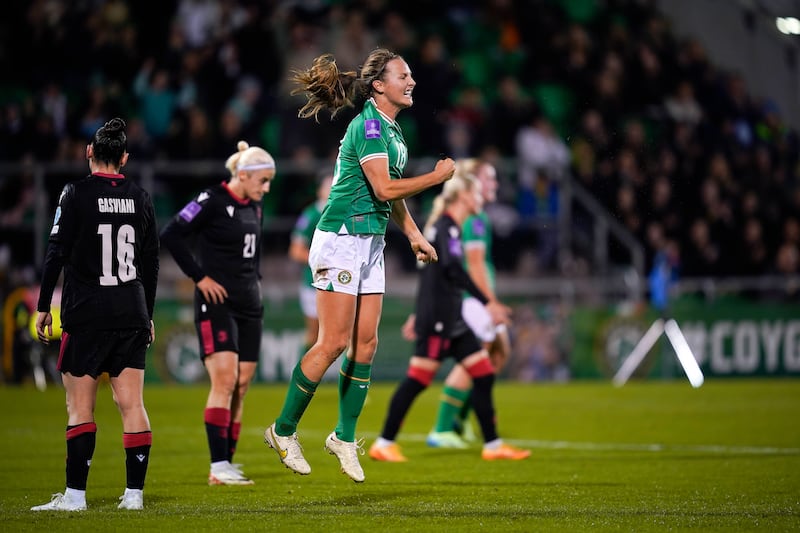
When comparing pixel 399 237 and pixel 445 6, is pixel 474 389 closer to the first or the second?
pixel 399 237

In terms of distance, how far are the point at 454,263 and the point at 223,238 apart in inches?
98.7

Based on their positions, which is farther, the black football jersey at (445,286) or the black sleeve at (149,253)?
the black football jersey at (445,286)

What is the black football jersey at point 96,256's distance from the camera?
23.0 feet

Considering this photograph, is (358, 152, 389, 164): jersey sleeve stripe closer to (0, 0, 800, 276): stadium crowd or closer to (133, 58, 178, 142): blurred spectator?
(0, 0, 800, 276): stadium crowd

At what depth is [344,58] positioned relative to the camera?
20.9 metres

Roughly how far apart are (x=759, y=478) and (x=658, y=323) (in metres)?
11.1

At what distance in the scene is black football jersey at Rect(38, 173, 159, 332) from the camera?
7.01 meters

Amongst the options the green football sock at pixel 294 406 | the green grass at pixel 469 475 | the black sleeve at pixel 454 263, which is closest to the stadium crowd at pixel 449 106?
the green grass at pixel 469 475

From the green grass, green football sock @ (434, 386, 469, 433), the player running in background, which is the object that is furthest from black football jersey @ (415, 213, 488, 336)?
the green grass

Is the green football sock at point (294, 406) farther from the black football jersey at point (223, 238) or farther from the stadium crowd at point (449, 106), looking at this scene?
the stadium crowd at point (449, 106)

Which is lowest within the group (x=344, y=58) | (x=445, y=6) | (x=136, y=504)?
(x=136, y=504)

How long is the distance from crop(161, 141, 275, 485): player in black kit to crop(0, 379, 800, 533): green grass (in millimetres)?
433

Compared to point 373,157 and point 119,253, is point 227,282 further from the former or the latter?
point 373,157

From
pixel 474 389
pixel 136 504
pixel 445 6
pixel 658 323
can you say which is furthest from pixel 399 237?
pixel 136 504
